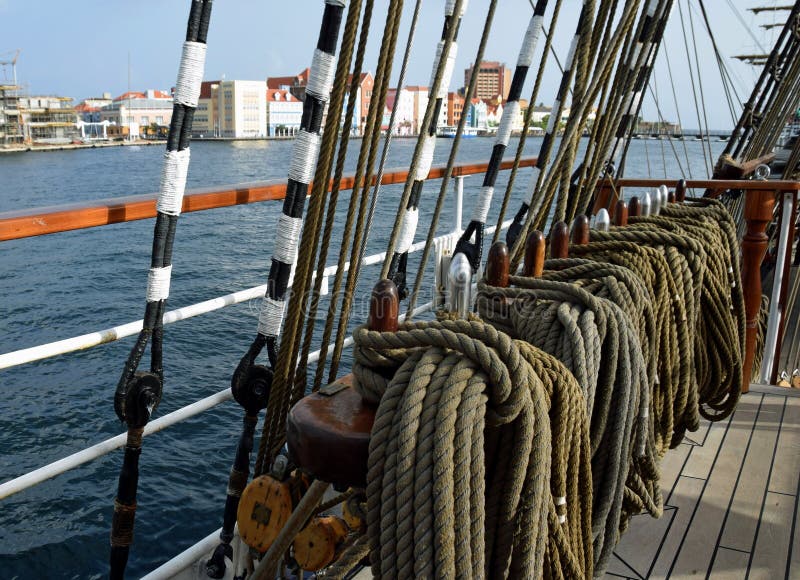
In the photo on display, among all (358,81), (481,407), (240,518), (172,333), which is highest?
(358,81)

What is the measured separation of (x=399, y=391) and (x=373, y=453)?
77 mm

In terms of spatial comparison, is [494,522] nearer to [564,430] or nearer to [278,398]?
[564,430]

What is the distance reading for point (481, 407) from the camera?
0.82 m

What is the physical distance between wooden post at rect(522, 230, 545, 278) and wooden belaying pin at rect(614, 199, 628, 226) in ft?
1.80

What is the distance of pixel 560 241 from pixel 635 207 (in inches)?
22.5

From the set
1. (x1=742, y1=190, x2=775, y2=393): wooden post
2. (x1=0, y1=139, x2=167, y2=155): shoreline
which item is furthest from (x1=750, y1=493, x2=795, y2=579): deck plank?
(x1=0, y1=139, x2=167, y2=155): shoreline

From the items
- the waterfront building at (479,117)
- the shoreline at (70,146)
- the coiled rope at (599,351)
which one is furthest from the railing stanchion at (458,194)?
the waterfront building at (479,117)

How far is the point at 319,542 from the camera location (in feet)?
4.29

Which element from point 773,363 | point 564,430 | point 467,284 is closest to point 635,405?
point 564,430

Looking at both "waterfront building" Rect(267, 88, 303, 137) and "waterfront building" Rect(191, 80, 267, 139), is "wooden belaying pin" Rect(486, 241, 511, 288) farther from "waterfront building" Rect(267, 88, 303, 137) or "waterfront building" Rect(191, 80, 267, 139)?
"waterfront building" Rect(267, 88, 303, 137)

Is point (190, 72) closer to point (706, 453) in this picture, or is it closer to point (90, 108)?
point (706, 453)

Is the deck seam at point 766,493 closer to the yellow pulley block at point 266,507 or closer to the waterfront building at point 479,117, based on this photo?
the yellow pulley block at point 266,507

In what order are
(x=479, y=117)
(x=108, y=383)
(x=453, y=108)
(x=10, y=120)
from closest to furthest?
1. (x=108, y=383)
2. (x=453, y=108)
3. (x=10, y=120)
4. (x=479, y=117)

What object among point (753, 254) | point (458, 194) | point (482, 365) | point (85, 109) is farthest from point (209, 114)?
point (482, 365)
